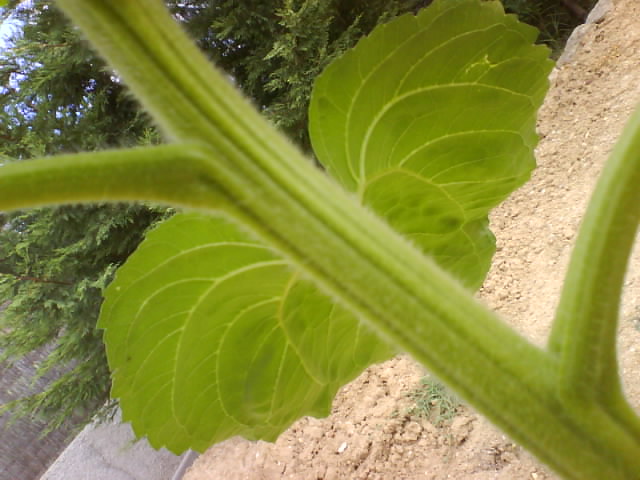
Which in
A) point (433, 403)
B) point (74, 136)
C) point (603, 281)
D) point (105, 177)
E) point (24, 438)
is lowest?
point (433, 403)

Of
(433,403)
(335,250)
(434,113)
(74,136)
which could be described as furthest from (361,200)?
(74,136)

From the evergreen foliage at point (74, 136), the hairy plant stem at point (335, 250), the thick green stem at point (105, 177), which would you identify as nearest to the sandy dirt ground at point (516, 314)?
the evergreen foliage at point (74, 136)

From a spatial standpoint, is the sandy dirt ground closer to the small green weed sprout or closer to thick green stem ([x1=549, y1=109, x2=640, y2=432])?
the small green weed sprout

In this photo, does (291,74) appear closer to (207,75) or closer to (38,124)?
(38,124)

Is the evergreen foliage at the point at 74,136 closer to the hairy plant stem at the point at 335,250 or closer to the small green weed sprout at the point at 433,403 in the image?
the small green weed sprout at the point at 433,403

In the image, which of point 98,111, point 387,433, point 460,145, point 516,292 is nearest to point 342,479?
point 387,433

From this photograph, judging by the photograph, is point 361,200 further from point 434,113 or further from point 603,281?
point 603,281

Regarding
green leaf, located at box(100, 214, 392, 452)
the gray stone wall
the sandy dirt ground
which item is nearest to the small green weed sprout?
the sandy dirt ground
